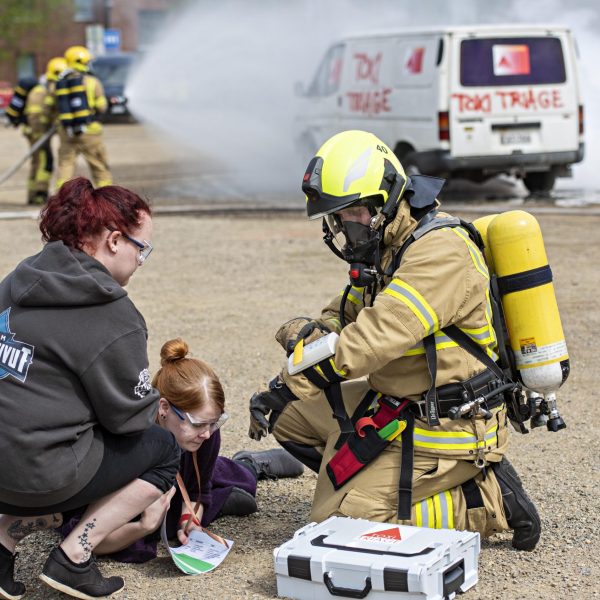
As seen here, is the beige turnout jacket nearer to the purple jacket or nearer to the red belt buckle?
the red belt buckle

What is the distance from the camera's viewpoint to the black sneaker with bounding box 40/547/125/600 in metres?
3.54

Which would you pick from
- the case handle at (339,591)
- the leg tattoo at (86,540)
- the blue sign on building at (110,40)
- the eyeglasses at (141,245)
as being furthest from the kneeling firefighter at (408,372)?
the blue sign on building at (110,40)

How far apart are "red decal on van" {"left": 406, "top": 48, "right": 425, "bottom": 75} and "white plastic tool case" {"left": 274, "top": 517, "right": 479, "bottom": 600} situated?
31.3 ft

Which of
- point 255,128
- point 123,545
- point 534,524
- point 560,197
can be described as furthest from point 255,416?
point 255,128

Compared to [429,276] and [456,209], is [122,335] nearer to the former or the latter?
[429,276]

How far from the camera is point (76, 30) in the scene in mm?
51906

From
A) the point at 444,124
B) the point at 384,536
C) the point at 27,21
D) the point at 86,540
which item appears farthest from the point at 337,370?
the point at 27,21

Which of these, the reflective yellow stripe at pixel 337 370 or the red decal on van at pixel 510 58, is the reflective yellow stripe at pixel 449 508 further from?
the red decal on van at pixel 510 58

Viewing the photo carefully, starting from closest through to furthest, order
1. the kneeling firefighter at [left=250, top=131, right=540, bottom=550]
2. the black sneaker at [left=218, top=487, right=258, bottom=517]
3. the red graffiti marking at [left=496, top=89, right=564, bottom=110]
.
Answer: the kneeling firefighter at [left=250, top=131, right=540, bottom=550], the black sneaker at [left=218, top=487, right=258, bottom=517], the red graffiti marking at [left=496, top=89, right=564, bottom=110]

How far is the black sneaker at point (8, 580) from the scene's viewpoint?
11.9ft

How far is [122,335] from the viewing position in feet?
11.2

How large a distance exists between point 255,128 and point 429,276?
15707mm

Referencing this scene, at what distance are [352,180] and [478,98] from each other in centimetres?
905

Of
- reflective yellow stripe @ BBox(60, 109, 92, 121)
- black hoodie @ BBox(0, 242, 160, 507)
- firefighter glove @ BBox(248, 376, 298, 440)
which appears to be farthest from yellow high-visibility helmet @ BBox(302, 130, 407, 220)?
reflective yellow stripe @ BBox(60, 109, 92, 121)
